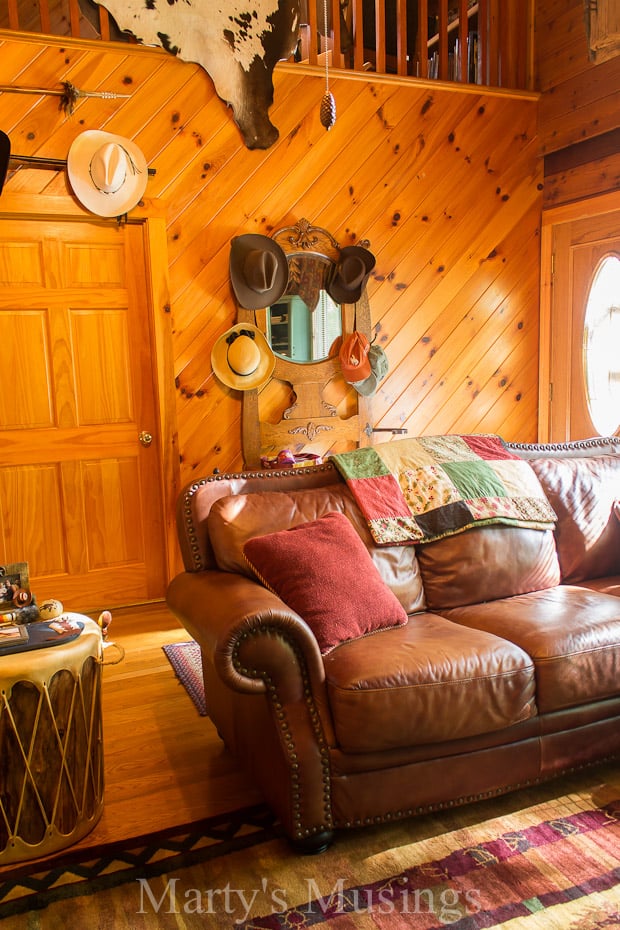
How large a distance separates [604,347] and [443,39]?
2.02 m

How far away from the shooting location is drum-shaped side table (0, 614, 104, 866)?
1.99 metres

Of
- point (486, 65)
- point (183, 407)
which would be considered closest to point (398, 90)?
point (486, 65)

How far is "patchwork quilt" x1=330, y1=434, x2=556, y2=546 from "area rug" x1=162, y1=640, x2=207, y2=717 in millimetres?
1027

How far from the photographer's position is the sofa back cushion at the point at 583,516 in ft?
9.62

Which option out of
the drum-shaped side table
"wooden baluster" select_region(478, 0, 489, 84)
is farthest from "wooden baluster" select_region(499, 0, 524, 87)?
the drum-shaped side table

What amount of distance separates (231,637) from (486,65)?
425cm

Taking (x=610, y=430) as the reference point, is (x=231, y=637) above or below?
below

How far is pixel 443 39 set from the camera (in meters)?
4.52

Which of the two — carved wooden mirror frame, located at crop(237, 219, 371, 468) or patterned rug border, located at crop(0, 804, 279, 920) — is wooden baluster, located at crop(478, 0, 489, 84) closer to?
carved wooden mirror frame, located at crop(237, 219, 371, 468)

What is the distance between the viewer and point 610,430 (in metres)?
4.58

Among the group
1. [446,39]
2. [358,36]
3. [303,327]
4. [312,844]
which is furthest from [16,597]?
[446,39]

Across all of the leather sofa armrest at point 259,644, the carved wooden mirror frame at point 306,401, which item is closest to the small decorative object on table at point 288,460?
the carved wooden mirror frame at point 306,401

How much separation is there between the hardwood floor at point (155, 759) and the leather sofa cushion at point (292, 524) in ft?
2.18

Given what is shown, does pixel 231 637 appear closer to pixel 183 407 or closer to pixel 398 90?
pixel 183 407
